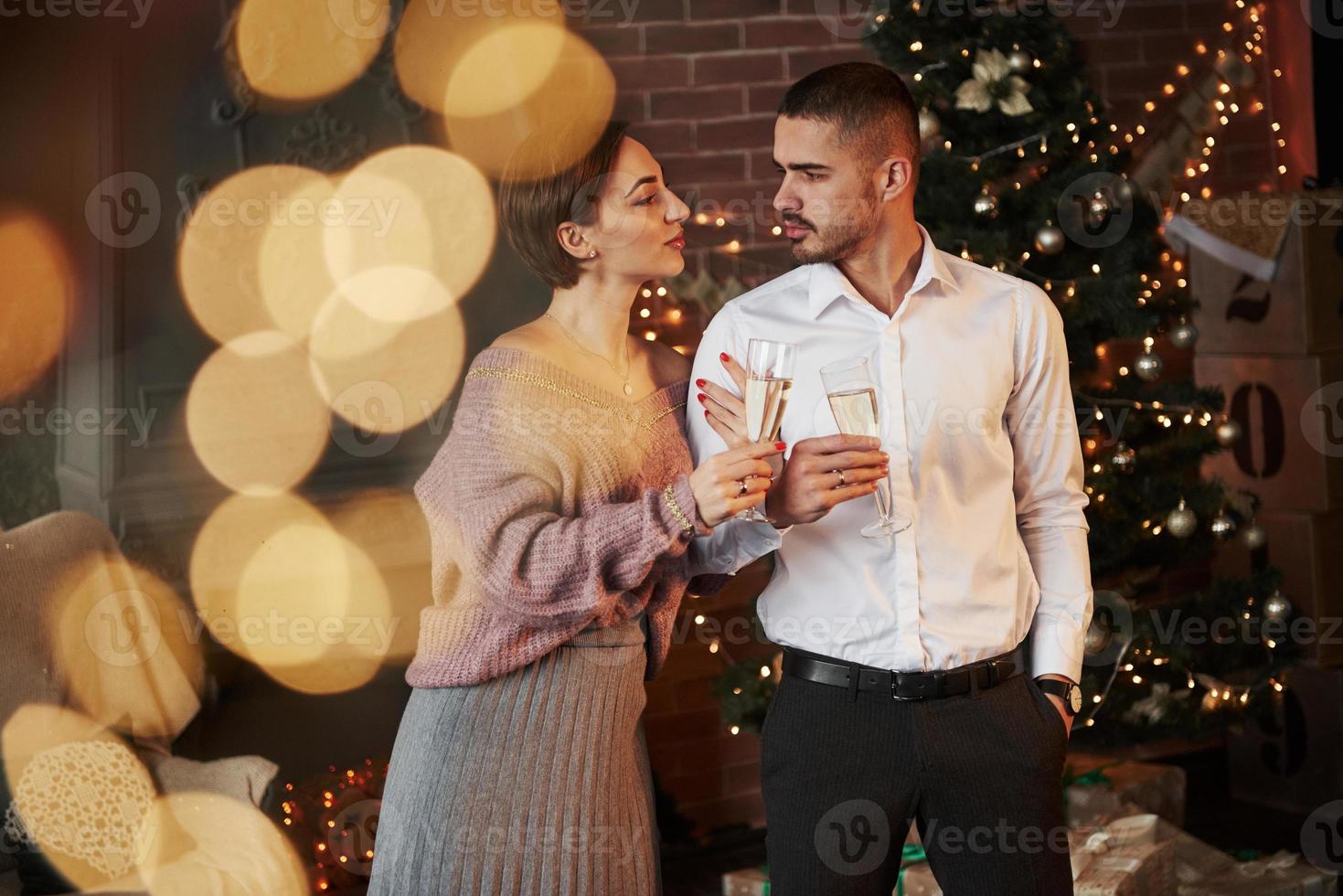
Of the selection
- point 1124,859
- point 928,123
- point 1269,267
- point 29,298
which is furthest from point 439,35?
point 1124,859

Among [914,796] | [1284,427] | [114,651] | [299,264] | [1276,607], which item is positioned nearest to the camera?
[914,796]

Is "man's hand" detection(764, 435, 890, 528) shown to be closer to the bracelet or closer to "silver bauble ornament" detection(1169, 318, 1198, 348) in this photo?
the bracelet

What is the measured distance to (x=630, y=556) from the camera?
166cm

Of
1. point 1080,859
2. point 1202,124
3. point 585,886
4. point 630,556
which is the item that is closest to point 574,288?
point 630,556

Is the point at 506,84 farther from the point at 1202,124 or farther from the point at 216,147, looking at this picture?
the point at 1202,124

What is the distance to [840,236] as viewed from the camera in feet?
6.11

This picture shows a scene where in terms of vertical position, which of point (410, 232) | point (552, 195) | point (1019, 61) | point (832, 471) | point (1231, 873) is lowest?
point (1231, 873)

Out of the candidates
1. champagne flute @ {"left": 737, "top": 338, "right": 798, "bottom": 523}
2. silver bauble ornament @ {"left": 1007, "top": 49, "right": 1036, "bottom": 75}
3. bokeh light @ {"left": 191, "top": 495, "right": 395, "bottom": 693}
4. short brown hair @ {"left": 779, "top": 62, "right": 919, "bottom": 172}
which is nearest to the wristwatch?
champagne flute @ {"left": 737, "top": 338, "right": 798, "bottom": 523}

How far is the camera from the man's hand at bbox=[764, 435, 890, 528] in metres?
1.62

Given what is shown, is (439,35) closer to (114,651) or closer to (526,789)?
(114,651)

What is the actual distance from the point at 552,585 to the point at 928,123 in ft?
5.73

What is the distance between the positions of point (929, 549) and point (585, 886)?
2.19 ft

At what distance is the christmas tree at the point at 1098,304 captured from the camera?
2.93m

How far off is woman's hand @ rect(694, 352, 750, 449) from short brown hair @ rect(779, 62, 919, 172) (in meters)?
0.39
